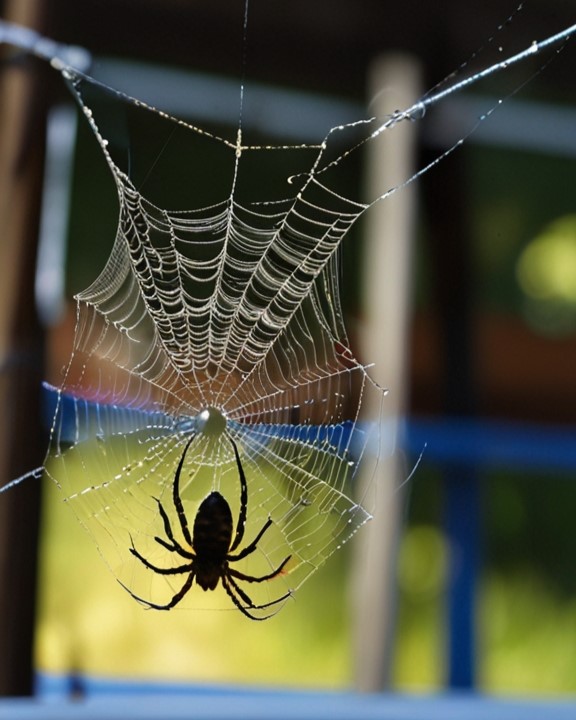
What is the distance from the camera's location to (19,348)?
1.05m

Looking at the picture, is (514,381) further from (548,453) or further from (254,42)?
(254,42)

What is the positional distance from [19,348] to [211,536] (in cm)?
45

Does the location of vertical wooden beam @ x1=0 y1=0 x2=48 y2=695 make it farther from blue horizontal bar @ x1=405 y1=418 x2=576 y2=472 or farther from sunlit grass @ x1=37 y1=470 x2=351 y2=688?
blue horizontal bar @ x1=405 y1=418 x2=576 y2=472

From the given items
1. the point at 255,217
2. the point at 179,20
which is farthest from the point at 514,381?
the point at 255,217

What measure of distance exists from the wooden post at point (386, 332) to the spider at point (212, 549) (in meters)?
0.53

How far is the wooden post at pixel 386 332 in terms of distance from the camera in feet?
4.36

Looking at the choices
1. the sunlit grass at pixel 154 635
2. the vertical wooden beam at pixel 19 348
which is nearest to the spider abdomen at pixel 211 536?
the vertical wooden beam at pixel 19 348

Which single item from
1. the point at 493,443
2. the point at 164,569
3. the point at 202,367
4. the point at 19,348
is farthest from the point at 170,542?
the point at 493,443

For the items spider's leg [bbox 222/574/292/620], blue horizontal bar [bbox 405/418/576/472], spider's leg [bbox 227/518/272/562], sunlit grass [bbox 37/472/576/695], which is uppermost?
blue horizontal bar [bbox 405/418/576/472]

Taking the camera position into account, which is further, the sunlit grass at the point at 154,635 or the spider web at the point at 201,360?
the sunlit grass at the point at 154,635

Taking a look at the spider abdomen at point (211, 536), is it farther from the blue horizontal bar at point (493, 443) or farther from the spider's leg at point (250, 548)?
the blue horizontal bar at point (493, 443)

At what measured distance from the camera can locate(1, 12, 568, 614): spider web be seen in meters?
0.77

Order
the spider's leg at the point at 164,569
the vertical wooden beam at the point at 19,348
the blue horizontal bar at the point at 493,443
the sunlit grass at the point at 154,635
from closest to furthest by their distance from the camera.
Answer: the spider's leg at the point at 164,569, the vertical wooden beam at the point at 19,348, the sunlit grass at the point at 154,635, the blue horizontal bar at the point at 493,443

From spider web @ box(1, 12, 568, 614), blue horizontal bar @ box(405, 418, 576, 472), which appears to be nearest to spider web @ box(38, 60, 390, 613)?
spider web @ box(1, 12, 568, 614)
